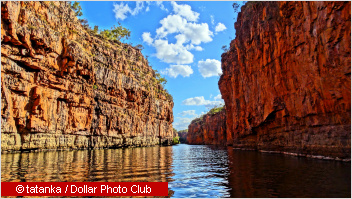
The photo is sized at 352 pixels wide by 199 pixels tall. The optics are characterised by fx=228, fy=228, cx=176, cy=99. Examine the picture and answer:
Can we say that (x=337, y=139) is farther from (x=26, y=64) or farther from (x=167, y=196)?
(x=26, y=64)

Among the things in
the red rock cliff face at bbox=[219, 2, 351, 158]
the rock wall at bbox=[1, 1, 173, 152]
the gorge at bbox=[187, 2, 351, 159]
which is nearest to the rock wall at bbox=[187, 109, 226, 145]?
the rock wall at bbox=[1, 1, 173, 152]

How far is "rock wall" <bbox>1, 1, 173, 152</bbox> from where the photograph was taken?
34.7 meters

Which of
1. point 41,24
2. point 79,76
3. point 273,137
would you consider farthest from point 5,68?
point 273,137

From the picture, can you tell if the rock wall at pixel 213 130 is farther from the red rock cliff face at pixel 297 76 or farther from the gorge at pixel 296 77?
the red rock cliff face at pixel 297 76

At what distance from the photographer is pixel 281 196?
912cm

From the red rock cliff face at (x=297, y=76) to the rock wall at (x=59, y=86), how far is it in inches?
1354

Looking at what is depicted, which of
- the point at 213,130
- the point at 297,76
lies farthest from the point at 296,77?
the point at 213,130

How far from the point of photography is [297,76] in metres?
27.3

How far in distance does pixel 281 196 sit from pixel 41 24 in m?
46.0

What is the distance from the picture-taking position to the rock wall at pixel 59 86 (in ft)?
114

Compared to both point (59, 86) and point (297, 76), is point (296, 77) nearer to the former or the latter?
point (297, 76)

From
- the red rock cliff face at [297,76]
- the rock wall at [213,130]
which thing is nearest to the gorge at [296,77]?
the red rock cliff face at [297,76]

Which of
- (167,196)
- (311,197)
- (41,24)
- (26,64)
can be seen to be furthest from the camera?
(41,24)

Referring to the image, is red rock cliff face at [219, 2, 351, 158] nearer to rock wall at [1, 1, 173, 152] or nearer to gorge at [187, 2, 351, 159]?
gorge at [187, 2, 351, 159]
